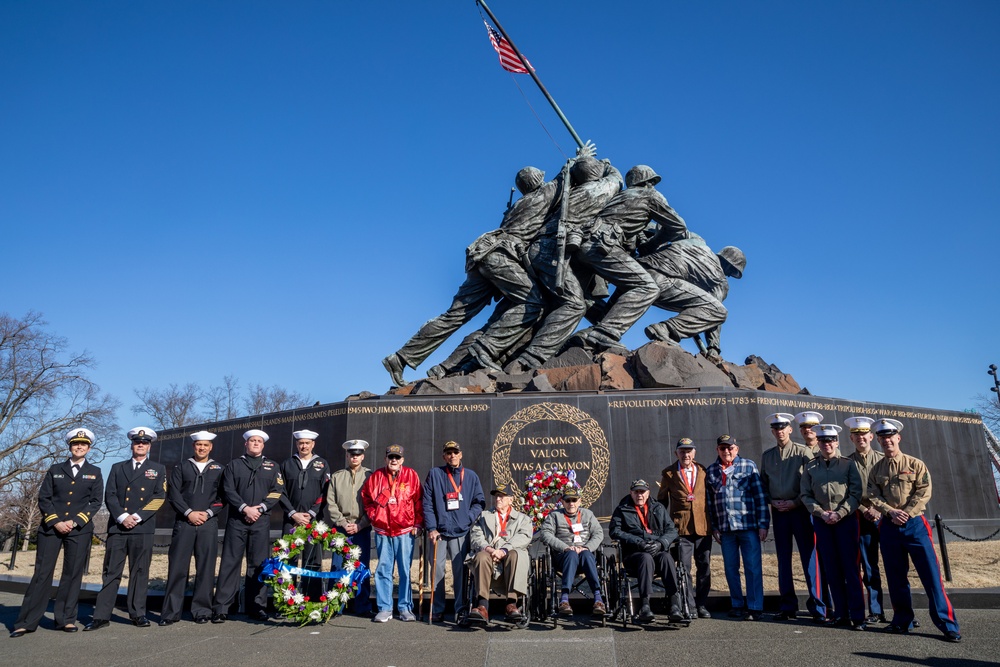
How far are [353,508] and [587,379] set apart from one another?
20.2ft

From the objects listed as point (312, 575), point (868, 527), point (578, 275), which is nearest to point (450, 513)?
point (312, 575)

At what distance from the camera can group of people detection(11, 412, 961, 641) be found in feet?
20.8

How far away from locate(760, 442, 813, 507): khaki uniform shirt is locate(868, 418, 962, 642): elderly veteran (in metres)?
0.72

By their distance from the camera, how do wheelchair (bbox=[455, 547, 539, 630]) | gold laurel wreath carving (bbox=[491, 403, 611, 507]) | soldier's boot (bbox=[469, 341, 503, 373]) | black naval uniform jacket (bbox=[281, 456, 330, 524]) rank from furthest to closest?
soldier's boot (bbox=[469, 341, 503, 373]) < gold laurel wreath carving (bbox=[491, 403, 611, 507]) < black naval uniform jacket (bbox=[281, 456, 330, 524]) < wheelchair (bbox=[455, 547, 539, 630])

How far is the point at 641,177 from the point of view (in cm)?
1548

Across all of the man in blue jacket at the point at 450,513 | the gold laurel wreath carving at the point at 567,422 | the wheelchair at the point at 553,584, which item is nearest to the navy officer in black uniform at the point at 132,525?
the man in blue jacket at the point at 450,513

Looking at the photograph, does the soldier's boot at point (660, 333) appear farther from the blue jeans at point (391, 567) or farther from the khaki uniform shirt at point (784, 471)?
the blue jeans at point (391, 567)

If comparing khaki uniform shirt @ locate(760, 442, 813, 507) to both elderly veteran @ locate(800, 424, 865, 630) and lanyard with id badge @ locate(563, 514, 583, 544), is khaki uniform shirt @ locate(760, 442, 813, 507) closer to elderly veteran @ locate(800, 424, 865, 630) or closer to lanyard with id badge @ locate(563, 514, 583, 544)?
elderly veteran @ locate(800, 424, 865, 630)

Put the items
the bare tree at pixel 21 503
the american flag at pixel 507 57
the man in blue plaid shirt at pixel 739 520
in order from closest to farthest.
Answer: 1. the man in blue plaid shirt at pixel 739 520
2. the american flag at pixel 507 57
3. the bare tree at pixel 21 503

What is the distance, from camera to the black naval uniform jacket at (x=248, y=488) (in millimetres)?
7168

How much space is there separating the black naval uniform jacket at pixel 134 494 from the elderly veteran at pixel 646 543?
4.39 m

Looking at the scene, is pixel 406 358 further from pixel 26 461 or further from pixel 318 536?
pixel 26 461

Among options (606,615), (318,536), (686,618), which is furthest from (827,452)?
(318,536)

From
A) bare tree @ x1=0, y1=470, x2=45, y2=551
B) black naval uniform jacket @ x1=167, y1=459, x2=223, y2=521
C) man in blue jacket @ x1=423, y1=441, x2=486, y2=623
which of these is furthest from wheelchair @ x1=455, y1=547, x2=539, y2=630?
bare tree @ x1=0, y1=470, x2=45, y2=551
